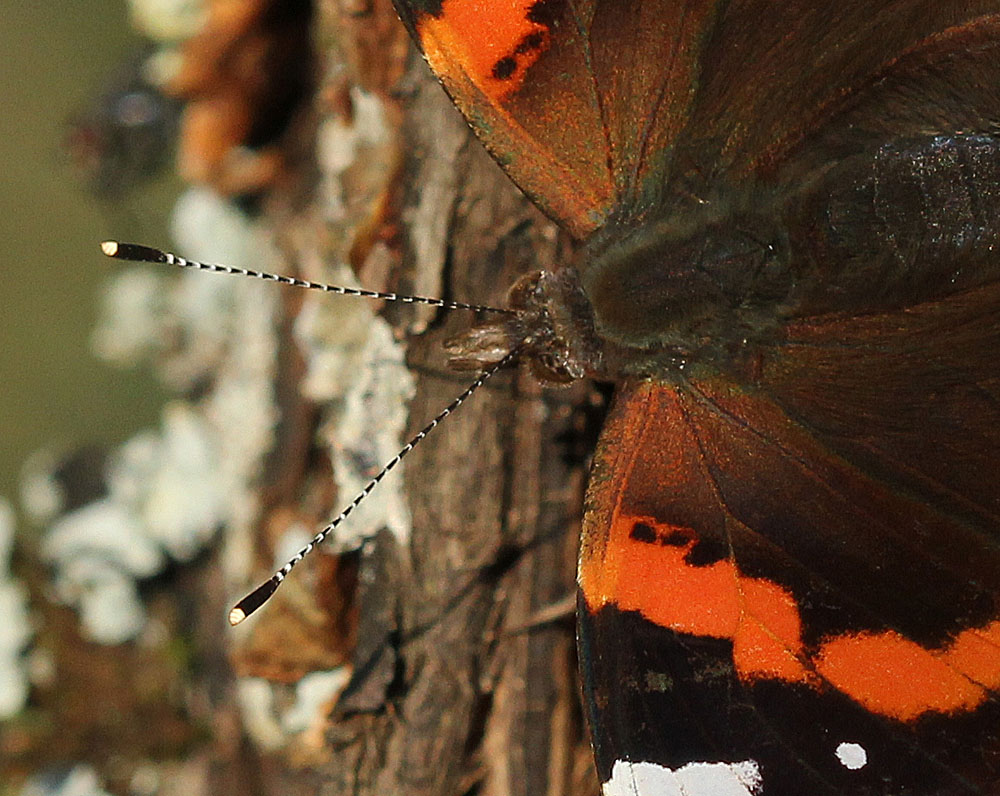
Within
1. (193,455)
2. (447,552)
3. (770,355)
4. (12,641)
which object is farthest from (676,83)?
(12,641)

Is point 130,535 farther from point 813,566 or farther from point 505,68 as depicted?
point 813,566

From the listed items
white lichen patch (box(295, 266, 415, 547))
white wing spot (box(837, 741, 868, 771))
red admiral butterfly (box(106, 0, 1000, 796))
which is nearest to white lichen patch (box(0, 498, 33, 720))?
white lichen patch (box(295, 266, 415, 547))

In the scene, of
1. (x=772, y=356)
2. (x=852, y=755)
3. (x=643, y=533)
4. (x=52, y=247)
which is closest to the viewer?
(x=852, y=755)

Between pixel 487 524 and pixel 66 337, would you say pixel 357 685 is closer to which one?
pixel 487 524

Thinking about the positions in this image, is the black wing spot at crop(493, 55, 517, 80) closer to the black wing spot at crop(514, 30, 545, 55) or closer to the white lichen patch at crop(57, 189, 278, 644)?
the black wing spot at crop(514, 30, 545, 55)

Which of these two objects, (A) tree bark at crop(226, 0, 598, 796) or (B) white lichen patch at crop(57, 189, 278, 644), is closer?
(A) tree bark at crop(226, 0, 598, 796)

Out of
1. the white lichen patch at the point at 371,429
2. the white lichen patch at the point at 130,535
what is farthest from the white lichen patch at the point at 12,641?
the white lichen patch at the point at 371,429

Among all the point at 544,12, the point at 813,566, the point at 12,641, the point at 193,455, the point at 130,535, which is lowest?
the point at 813,566

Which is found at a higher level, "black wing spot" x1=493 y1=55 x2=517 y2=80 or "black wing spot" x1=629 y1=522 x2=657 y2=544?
"black wing spot" x1=493 y1=55 x2=517 y2=80
